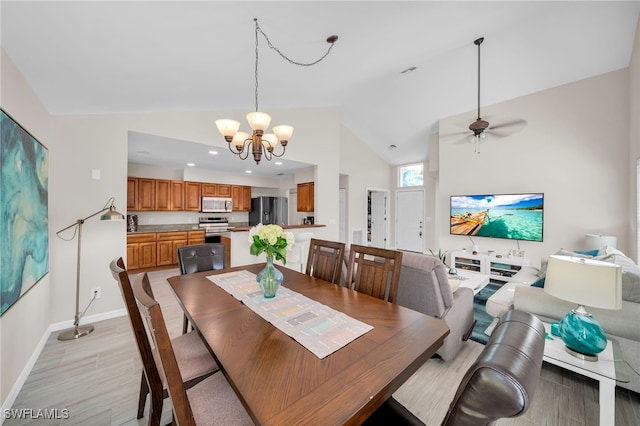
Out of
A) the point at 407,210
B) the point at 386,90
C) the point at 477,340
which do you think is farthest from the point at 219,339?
the point at 407,210

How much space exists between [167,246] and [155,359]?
13.9 ft

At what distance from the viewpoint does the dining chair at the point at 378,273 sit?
170 centimetres

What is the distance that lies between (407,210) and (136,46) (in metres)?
6.63

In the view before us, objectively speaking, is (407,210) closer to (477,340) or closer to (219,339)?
(477,340)

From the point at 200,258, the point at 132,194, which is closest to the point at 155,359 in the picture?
the point at 200,258

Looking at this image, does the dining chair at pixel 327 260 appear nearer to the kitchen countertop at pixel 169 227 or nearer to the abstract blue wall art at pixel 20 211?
the abstract blue wall art at pixel 20 211

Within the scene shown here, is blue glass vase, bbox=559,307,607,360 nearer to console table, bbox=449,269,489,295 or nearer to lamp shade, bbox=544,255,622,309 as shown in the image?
lamp shade, bbox=544,255,622,309

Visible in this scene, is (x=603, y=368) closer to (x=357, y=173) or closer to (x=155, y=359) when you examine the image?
(x=155, y=359)

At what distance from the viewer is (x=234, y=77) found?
2.74m

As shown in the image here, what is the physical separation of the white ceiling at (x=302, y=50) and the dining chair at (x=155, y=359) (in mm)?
1575

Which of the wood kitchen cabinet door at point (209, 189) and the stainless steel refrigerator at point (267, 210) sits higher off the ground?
the wood kitchen cabinet door at point (209, 189)

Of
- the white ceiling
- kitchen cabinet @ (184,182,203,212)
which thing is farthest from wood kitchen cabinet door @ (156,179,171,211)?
the white ceiling

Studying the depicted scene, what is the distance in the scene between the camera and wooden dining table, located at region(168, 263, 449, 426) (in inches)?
29.9

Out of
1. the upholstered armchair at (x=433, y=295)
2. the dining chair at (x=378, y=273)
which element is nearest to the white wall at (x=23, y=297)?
the dining chair at (x=378, y=273)
